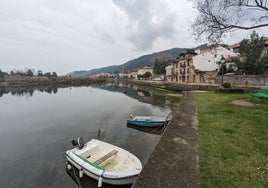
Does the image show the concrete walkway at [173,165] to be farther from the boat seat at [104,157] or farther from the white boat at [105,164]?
the boat seat at [104,157]

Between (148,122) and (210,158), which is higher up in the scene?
(210,158)

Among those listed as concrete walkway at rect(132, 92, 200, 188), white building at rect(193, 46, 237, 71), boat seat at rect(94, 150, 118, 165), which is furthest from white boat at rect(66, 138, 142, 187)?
white building at rect(193, 46, 237, 71)

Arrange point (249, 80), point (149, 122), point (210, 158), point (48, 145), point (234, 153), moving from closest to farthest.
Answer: point (210, 158)
point (234, 153)
point (48, 145)
point (149, 122)
point (249, 80)

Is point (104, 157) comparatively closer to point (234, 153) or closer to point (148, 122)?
point (234, 153)

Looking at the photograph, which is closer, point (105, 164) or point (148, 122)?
point (105, 164)

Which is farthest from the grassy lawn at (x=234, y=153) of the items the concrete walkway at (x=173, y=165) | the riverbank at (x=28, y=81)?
the riverbank at (x=28, y=81)

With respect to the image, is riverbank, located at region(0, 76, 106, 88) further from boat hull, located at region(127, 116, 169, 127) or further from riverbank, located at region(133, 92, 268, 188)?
riverbank, located at region(133, 92, 268, 188)

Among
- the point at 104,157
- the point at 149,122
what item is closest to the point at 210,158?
the point at 104,157

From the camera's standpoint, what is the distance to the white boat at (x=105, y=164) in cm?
613

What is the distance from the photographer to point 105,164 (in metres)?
7.14

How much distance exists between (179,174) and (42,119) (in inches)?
764

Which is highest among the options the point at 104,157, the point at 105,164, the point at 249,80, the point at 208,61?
the point at 208,61

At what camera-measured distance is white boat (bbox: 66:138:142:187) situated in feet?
20.1

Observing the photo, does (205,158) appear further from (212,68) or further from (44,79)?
(44,79)
